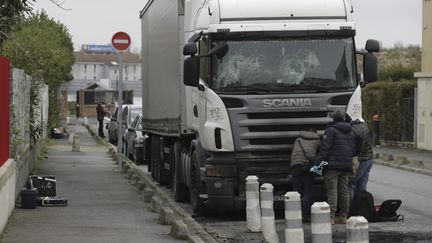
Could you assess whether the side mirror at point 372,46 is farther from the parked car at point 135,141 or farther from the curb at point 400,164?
the parked car at point 135,141

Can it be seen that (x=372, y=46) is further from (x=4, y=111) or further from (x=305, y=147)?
(x=4, y=111)

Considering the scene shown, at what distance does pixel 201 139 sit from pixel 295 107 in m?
1.57

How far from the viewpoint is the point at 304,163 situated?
45.7ft

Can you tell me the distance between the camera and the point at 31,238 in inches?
480

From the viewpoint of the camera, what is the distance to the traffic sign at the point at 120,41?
25.2 meters

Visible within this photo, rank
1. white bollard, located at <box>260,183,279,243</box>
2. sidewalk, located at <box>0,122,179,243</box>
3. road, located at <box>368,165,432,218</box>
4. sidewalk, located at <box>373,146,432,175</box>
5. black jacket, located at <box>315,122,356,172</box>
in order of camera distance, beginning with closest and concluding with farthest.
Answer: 1. white bollard, located at <box>260,183,279,243</box>
2. sidewalk, located at <box>0,122,179,243</box>
3. black jacket, located at <box>315,122,356,172</box>
4. road, located at <box>368,165,432,218</box>
5. sidewalk, located at <box>373,146,432,175</box>

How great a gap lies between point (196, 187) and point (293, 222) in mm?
5035

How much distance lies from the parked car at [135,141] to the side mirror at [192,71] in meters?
14.1

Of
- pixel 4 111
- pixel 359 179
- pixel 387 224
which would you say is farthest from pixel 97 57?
pixel 387 224

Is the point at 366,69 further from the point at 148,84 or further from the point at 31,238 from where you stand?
the point at 148,84

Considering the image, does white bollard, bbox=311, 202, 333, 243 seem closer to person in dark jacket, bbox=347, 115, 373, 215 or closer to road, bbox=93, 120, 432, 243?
road, bbox=93, 120, 432, 243

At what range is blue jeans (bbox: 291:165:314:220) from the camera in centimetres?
1415

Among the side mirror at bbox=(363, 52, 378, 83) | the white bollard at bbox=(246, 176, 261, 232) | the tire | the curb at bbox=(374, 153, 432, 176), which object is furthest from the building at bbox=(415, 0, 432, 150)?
the white bollard at bbox=(246, 176, 261, 232)

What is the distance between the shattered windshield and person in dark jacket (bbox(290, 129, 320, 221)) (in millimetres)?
834
